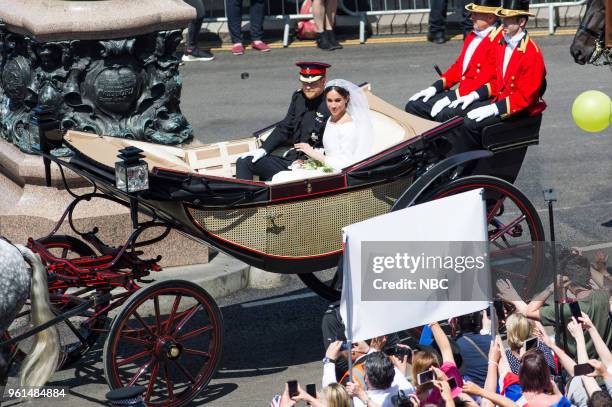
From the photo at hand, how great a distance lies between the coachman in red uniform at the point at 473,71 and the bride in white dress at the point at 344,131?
2.88 feet

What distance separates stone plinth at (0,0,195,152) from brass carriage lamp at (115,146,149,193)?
2433mm

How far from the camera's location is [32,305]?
23.1 ft

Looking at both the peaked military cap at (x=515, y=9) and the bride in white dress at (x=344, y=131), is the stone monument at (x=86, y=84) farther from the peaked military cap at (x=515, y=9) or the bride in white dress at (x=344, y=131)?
the peaked military cap at (x=515, y=9)

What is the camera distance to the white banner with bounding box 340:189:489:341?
695 centimetres

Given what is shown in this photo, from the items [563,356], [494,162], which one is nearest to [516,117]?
[494,162]

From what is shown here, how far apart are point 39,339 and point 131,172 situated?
111 centimetres

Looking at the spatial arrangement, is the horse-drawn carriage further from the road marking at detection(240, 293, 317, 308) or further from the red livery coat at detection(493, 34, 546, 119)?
the road marking at detection(240, 293, 317, 308)

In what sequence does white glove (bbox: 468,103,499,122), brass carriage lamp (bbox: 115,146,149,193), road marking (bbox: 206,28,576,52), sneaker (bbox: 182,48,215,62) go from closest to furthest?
brass carriage lamp (bbox: 115,146,149,193) < white glove (bbox: 468,103,499,122) < sneaker (bbox: 182,48,215,62) < road marking (bbox: 206,28,576,52)

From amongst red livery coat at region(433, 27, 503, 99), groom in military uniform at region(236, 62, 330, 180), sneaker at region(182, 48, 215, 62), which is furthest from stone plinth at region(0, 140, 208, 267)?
sneaker at region(182, 48, 215, 62)

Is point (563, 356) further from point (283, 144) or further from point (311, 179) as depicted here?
point (283, 144)

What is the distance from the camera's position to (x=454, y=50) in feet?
55.9

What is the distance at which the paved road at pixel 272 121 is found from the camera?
26.9ft

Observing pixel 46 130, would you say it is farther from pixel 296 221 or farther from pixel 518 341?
pixel 518 341

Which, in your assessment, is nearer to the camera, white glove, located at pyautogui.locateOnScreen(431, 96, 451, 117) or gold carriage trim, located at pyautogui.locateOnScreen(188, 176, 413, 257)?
gold carriage trim, located at pyautogui.locateOnScreen(188, 176, 413, 257)
